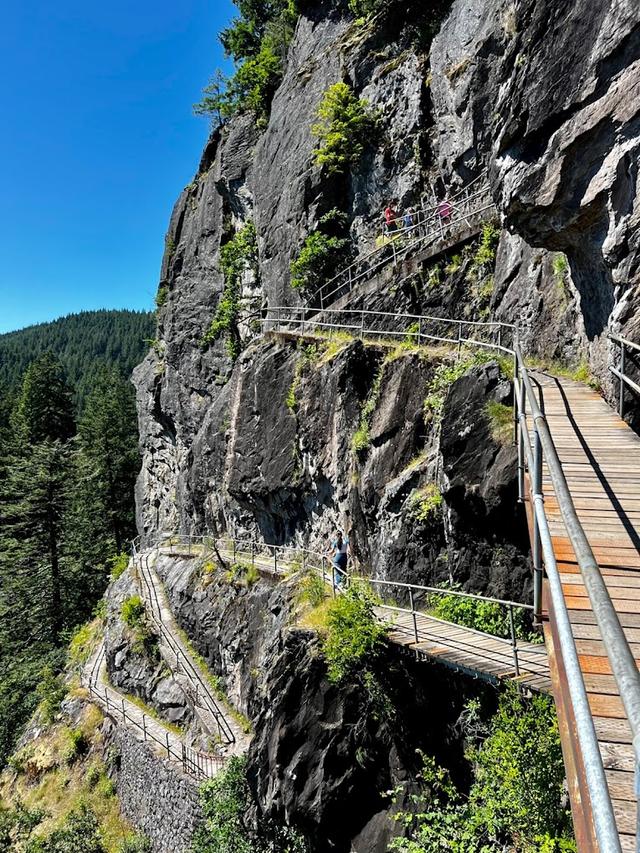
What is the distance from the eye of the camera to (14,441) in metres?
45.4

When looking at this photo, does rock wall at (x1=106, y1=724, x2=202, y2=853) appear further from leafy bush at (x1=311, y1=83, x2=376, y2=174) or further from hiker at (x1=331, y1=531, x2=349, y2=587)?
leafy bush at (x1=311, y1=83, x2=376, y2=174)

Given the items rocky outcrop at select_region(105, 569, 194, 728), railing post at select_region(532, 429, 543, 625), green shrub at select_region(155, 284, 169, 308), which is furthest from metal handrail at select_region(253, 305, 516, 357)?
green shrub at select_region(155, 284, 169, 308)

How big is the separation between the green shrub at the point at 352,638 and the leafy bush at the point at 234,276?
20570 mm

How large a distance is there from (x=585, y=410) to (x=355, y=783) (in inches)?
→ 270

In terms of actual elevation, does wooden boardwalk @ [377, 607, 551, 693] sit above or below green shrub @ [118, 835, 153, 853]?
above

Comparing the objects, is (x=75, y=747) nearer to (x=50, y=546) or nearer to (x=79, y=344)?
(x=50, y=546)

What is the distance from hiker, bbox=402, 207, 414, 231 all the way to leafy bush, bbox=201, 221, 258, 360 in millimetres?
10523

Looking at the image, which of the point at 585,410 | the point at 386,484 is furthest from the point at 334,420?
the point at 585,410

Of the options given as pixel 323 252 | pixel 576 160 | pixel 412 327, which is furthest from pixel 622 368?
pixel 323 252

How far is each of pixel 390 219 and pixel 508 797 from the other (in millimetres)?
17549

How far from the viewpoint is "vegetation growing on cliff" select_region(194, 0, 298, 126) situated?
97.9 ft

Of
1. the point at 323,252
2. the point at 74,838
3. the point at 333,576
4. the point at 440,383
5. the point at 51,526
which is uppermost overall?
the point at 323,252

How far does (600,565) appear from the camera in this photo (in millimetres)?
3996

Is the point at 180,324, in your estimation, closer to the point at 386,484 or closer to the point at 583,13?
the point at 386,484
